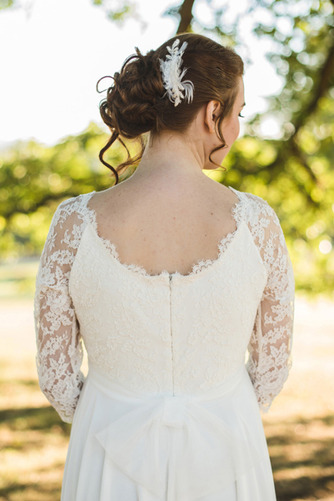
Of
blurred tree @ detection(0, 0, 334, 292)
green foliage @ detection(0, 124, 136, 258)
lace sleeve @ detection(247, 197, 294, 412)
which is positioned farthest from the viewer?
green foliage @ detection(0, 124, 136, 258)

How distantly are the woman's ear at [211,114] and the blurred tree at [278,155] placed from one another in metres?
2.64

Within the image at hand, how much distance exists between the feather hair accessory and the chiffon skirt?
0.90 meters

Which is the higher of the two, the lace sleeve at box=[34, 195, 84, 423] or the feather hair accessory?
the feather hair accessory

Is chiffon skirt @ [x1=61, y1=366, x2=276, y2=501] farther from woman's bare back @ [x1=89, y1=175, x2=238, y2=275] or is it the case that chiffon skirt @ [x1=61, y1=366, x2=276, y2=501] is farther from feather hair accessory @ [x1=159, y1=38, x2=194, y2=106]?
feather hair accessory @ [x1=159, y1=38, x2=194, y2=106]

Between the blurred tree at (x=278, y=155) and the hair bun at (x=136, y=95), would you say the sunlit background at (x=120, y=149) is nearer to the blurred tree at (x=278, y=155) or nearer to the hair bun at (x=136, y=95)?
the blurred tree at (x=278, y=155)

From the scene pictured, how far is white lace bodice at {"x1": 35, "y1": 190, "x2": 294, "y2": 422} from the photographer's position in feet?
5.07

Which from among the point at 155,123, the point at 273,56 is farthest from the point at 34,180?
the point at 155,123

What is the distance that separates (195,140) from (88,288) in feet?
1.82

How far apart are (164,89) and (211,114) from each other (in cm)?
16

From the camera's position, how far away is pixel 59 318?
1689 mm

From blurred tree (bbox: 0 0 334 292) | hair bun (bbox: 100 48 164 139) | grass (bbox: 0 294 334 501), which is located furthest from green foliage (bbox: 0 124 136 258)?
hair bun (bbox: 100 48 164 139)

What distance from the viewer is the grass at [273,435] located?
435cm

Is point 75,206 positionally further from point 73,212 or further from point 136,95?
point 136,95

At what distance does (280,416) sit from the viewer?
247 inches
